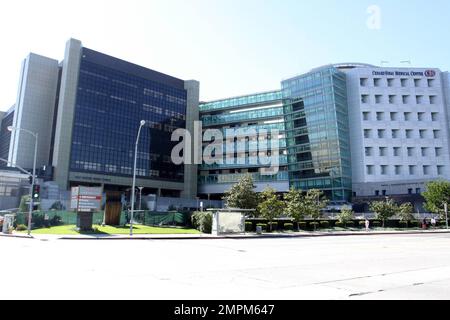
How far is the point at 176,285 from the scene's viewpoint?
30.3 ft

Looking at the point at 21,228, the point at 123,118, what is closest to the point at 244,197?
the point at 21,228

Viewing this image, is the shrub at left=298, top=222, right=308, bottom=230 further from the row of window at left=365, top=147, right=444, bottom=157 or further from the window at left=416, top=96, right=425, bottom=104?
the window at left=416, top=96, right=425, bottom=104

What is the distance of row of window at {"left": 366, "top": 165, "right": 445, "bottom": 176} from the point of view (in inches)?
3634

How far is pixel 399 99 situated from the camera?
315 ft

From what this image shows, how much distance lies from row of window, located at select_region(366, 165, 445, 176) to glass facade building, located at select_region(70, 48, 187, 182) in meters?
55.6

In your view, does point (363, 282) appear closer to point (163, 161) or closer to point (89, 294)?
point (89, 294)

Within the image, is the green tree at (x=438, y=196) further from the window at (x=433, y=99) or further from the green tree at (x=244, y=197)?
the green tree at (x=244, y=197)

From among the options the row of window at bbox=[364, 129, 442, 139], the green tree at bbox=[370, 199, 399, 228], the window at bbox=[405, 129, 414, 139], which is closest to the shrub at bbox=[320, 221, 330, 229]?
the green tree at bbox=[370, 199, 399, 228]

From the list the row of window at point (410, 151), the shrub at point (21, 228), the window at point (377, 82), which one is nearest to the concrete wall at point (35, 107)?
the shrub at point (21, 228)

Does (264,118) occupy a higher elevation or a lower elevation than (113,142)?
higher

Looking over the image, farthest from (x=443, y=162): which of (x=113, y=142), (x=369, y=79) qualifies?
(x=113, y=142)

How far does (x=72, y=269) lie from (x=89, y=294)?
4.45 metres

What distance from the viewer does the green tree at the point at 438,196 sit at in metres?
65.8

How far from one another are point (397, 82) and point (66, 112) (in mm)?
83968
